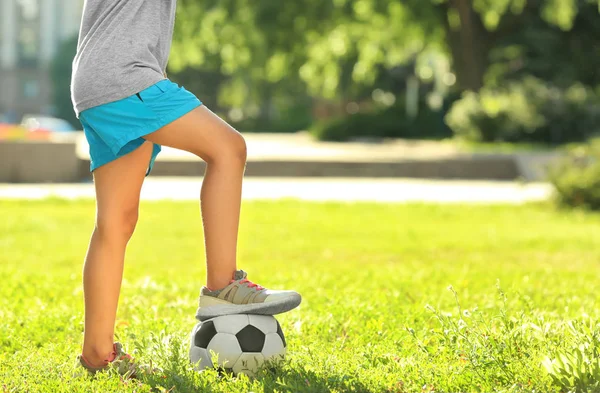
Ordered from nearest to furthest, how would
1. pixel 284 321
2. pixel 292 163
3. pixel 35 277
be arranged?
pixel 284 321 → pixel 35 277 → pixel 292 163

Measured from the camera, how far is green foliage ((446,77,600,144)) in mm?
26859

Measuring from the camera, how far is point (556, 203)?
555 inches

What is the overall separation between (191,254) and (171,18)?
5534mm

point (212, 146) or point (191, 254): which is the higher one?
point (212, 146)

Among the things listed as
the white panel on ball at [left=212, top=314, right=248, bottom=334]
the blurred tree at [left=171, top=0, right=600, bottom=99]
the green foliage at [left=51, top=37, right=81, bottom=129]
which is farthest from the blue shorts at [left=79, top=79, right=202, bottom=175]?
the green foliage at [left=51, top=37, right=81, bottom=129]

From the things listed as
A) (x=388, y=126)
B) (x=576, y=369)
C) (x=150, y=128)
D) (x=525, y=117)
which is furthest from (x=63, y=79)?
(x=576, y=369)

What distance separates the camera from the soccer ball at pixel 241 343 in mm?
3975

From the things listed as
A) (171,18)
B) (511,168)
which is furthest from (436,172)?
(171,18)

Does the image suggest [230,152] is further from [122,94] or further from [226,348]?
[226,348]

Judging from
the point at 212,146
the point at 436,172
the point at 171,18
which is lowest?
the point at 436,172

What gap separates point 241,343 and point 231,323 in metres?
0.09

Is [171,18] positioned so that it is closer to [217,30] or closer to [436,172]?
[436,172]

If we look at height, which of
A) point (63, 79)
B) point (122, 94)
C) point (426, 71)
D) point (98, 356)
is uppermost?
point (122, 94)

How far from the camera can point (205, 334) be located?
160 inches
